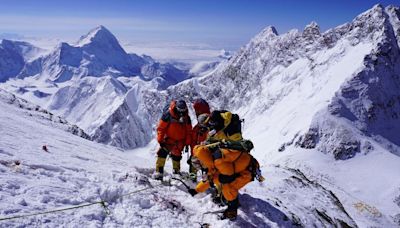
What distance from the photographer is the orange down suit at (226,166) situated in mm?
10984

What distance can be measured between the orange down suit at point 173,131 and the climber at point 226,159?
2.69 meters

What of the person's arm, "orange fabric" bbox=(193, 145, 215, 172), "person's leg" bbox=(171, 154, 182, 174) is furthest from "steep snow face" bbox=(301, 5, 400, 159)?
"orange fabric" bbox=(193, 145, 215, 172)

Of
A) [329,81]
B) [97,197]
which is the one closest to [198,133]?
[97,197]

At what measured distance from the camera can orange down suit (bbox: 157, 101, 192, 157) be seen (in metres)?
14.5

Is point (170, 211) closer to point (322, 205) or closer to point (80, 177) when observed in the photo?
point (80, 177)

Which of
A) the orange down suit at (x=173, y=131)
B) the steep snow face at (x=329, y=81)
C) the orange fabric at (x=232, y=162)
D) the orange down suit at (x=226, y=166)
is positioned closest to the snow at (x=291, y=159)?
the steep snow face at (x=329, y=81)

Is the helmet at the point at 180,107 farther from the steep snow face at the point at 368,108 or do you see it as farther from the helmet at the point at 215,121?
the steep snow face at the point at 368,108

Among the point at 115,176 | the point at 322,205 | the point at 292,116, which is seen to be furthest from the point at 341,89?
the point at 115,176

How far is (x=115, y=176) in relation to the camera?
1284 cm

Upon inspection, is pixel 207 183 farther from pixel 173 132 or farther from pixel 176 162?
pixel 176 162

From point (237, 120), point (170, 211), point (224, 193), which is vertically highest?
point (237, 120)

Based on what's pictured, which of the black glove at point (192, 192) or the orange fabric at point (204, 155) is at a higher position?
the orange fabric at point (204, 155)

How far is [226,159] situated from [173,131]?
13.1 feet

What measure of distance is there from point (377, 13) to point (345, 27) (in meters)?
26.8
